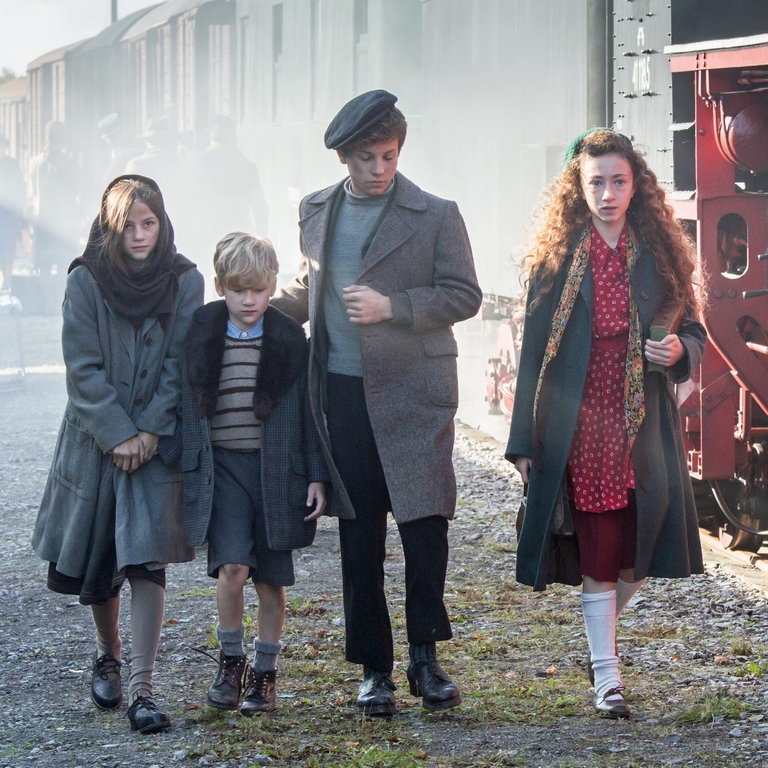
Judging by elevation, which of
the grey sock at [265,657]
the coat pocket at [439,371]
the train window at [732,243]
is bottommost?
the grey sock at [265,657]

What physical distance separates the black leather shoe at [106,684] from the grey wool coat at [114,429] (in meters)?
0.38

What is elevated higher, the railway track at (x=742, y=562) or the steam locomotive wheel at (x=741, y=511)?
the steam locomotive wheel at (x=741, y=511)

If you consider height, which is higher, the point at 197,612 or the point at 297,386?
the point at 297,386

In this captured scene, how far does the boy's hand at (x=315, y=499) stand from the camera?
12.9ft

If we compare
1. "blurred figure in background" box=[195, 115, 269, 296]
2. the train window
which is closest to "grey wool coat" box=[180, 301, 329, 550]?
the train window

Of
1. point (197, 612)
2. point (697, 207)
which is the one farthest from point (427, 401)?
point (697, 207)

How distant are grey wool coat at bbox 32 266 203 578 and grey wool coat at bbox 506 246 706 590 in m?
0.98

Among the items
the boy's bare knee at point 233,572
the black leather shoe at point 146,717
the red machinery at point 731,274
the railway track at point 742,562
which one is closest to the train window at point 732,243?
the red machinery at point 731,274

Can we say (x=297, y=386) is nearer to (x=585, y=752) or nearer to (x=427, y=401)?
(x=427, y=401)

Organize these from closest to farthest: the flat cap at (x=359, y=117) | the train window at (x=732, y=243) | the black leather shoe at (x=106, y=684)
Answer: the flat cap at (x=359, y=117)
the black leather shoe at (x=106, y=684)
the train window at (x=732, y=243)

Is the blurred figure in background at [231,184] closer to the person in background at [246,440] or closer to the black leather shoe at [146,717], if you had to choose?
the person in background at [246,440]

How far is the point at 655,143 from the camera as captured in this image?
734cm

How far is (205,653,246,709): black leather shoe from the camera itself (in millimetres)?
3975

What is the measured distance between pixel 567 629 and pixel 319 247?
1.91m
